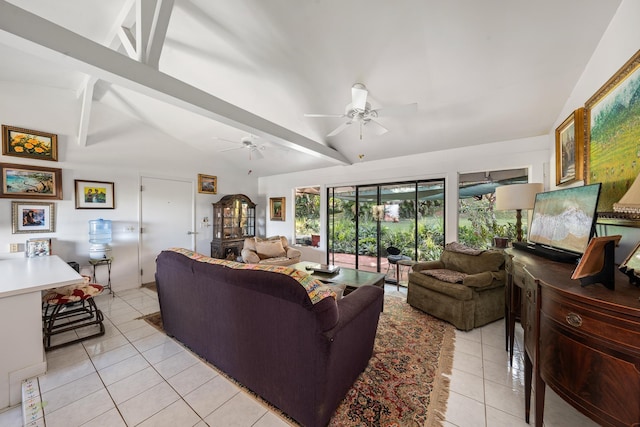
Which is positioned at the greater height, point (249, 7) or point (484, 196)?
point (249, 7)

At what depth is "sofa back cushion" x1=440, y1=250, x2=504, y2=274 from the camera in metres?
2.89

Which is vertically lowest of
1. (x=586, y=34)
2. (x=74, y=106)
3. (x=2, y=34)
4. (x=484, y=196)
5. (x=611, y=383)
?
(x=611, y=383)

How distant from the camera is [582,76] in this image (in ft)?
6.98

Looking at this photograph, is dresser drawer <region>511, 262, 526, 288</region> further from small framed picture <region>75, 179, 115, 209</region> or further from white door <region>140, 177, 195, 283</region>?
small framed picture <region>75, 179, 115, 209</region>

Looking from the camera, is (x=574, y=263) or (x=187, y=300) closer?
→ (x=574, y=263)

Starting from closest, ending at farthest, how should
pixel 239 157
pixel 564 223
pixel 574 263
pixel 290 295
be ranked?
1. pixel 290 295
2. pixel 574 263
3. pixel 564 223
4. pixel 239 157

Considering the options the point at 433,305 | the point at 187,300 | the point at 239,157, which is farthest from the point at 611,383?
the point at 239,157

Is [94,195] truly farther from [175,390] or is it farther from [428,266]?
[428,266]

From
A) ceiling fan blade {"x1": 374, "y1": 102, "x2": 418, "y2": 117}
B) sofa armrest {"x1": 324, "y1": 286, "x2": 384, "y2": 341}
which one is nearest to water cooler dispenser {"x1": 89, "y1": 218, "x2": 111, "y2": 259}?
sofa armrest {"x1": 324, "y1": 286, "x2": 384, "y2": 341}

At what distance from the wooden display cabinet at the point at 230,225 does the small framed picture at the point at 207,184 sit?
0.32m

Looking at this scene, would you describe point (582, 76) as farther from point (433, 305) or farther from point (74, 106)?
point (74, 106)

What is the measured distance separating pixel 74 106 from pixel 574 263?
6182 mm

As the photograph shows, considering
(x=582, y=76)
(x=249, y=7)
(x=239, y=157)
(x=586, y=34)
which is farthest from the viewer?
(x=239, y=157)

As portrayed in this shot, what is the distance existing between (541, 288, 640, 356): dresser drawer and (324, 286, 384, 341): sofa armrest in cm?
98
